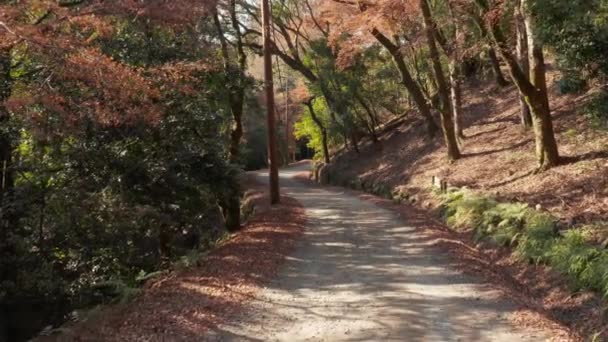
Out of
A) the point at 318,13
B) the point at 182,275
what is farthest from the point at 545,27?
the point at 318,13

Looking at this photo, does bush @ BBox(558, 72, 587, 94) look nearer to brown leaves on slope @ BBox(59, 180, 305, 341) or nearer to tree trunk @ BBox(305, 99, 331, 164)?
brown leaves on slope @ BBox(59, 180, 305, 341)

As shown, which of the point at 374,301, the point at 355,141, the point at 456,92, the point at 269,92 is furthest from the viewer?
the point at 355,141

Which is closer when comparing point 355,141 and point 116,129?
point 116,129

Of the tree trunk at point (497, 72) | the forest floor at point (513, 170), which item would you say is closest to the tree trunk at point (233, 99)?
the forest floor at point (513, 170)

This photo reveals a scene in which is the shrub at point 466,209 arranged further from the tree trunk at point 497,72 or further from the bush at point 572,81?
the tree trunk at point 497,72

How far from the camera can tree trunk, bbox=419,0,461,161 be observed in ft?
64.6

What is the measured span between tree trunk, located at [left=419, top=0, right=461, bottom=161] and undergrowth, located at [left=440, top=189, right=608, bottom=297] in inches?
259

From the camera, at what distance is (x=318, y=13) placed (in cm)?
3306

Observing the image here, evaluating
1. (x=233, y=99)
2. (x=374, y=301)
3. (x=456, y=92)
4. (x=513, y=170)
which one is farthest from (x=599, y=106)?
(x=456, y=92)

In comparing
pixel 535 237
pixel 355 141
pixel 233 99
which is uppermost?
pixel 233 99

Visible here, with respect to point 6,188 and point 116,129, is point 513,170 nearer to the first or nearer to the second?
point 116,129

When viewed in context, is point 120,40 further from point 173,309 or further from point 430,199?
point 430,199

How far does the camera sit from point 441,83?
850 inches

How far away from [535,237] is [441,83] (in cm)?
1227
